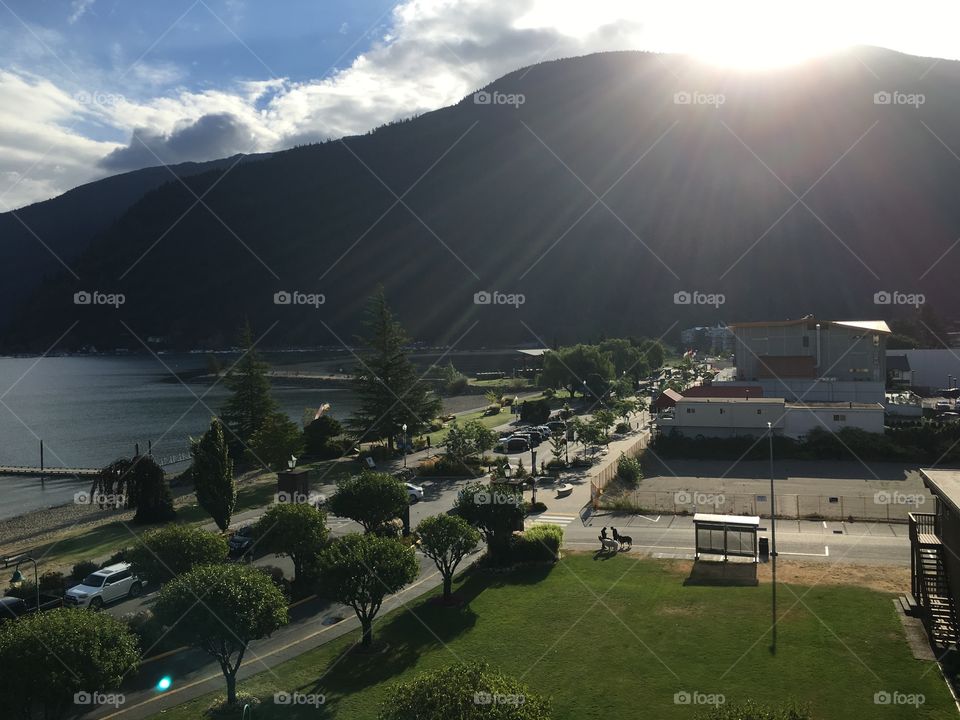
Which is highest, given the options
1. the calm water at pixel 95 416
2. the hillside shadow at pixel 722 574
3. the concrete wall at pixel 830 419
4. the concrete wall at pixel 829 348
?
the concrete wall at pixel 829 348

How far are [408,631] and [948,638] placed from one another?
12.4 metres

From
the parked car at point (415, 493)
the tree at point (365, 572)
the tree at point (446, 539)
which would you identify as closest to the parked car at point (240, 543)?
the tree at point (446, 539)

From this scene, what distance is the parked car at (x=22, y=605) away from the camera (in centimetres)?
1830

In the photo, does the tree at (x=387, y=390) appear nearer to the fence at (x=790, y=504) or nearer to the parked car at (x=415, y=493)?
the parked car at (x=415, y=493)

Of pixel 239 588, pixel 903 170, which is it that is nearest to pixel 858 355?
pixel 239 588

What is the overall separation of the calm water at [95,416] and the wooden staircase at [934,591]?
48.6 m

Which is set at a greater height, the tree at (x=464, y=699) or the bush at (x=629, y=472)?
the tree at (x=464, y=699)

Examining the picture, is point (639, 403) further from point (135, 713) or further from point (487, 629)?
point (135, 713)

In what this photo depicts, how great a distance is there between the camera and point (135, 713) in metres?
13.6

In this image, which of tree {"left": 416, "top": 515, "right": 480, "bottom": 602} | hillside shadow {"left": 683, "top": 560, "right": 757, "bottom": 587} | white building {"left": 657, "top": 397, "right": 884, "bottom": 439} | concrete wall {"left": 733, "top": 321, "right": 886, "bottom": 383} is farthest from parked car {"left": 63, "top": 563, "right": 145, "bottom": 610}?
concrete wall {"left": 733, "top": 321, "right": 886, "bottom": 383}

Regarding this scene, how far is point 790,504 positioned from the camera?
2811 centimetres

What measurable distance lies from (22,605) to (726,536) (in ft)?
68.4

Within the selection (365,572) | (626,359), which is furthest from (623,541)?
(626,359)

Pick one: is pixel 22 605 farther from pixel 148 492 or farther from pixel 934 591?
pixel 934 591
